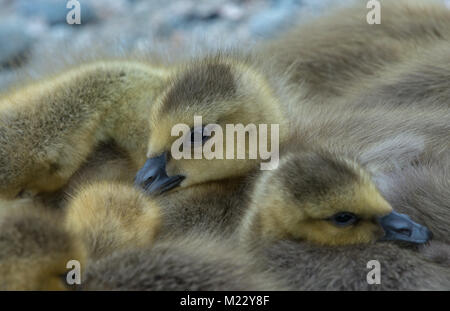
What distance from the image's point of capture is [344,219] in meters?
1.12

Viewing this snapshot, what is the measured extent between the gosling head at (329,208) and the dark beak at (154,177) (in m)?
0.21

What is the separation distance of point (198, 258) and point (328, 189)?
231 mm

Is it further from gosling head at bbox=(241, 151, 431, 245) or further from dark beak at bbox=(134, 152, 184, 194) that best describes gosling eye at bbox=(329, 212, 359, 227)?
dark beak at bbox=(134, 152, 184, 194)

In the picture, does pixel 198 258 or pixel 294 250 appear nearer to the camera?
pixel 198 258

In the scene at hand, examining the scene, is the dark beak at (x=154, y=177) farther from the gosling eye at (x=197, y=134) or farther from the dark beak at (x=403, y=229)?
the dark beak at (x=403, y=229)

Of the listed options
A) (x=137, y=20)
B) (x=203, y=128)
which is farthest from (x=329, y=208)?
(x=137, y=20)

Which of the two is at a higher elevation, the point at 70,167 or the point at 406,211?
the point at 70,167

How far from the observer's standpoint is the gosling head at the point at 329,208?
3.62 feet

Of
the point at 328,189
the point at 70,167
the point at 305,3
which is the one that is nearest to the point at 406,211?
the point at 328,189

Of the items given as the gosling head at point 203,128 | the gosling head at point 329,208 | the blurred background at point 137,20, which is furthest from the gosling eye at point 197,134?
the blurred background at point 137,20

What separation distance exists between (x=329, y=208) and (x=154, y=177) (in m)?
0.31

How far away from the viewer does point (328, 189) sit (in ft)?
3.62

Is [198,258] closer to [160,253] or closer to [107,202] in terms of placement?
[160,253]
